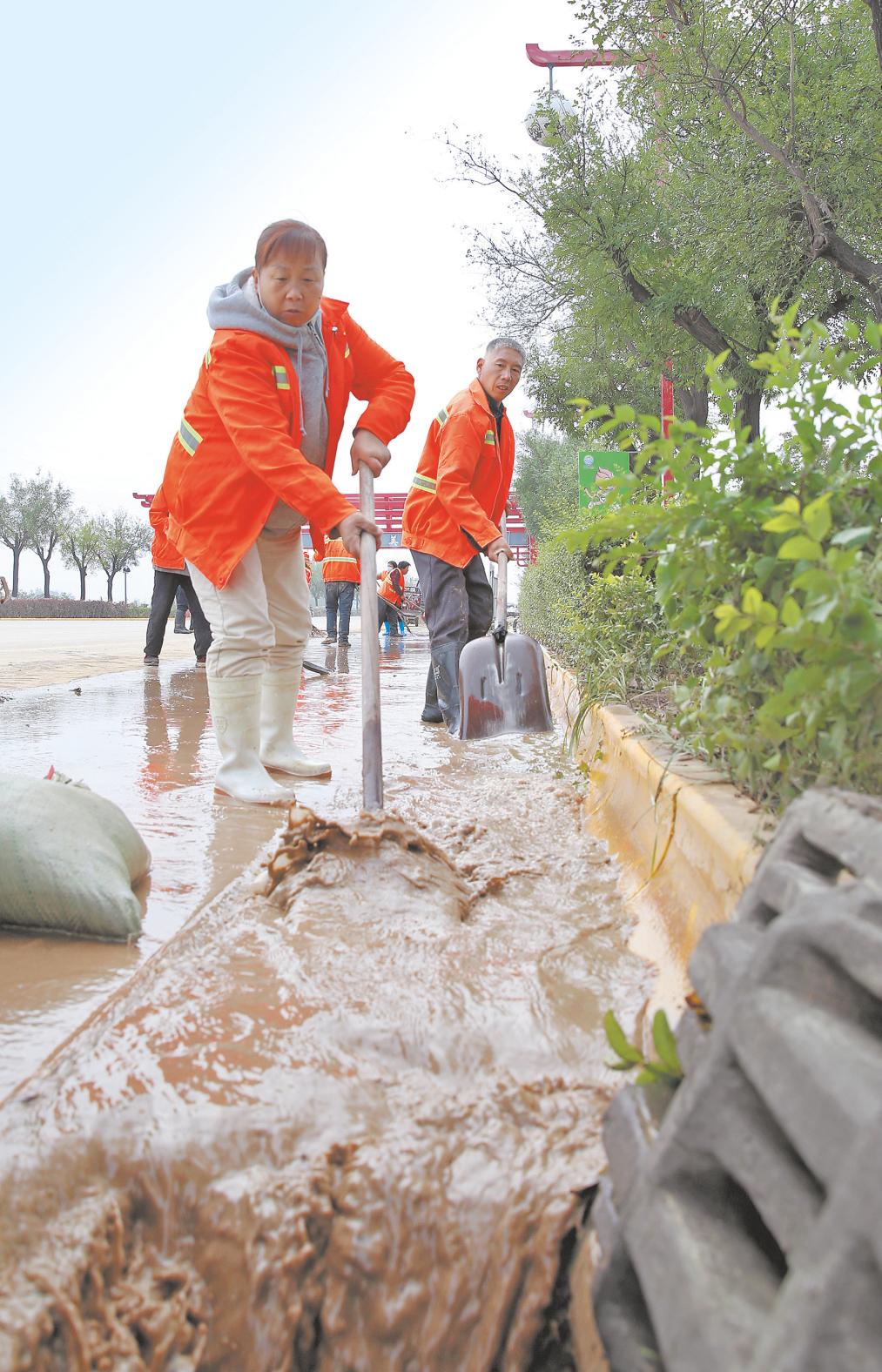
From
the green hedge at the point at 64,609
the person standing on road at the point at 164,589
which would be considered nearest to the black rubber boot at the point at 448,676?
the person standing on road at the point at 164,589

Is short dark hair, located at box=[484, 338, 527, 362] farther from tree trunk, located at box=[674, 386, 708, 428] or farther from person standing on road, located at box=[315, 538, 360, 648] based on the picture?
tree trunk, located at box=[674, 386, 708, 428]

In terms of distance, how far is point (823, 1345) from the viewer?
70 centimetres

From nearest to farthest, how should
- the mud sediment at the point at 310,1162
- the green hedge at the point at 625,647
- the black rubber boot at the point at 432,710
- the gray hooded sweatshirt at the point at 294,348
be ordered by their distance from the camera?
the mud sediment at the point at 310,1162 → the gray hooded sweatshirt at the point at 294,348 → the green hedge at the point at 625,647 → the black rubber boot at the point at 432,710

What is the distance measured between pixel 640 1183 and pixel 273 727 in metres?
3.32

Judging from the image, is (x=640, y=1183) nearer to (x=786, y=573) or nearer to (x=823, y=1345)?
(x=823, y=1345)

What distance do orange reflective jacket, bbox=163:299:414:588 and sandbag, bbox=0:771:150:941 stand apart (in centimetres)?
140

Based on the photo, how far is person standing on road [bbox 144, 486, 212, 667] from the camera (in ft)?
27.2

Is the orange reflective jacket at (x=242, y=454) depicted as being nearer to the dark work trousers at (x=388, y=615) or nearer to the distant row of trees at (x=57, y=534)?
the dark work trousers at (x=388, y=615)

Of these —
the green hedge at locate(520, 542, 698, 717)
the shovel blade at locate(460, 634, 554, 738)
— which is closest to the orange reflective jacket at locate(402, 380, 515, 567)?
the green hedge at locate(520, 542, 698, 717)

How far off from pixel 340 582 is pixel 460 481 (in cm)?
902

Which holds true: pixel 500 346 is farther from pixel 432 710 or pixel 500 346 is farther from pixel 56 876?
pixel 56 876

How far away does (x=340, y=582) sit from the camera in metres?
13.9

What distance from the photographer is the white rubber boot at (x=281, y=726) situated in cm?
404

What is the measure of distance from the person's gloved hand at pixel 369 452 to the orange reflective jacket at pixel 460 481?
1.11 meters
